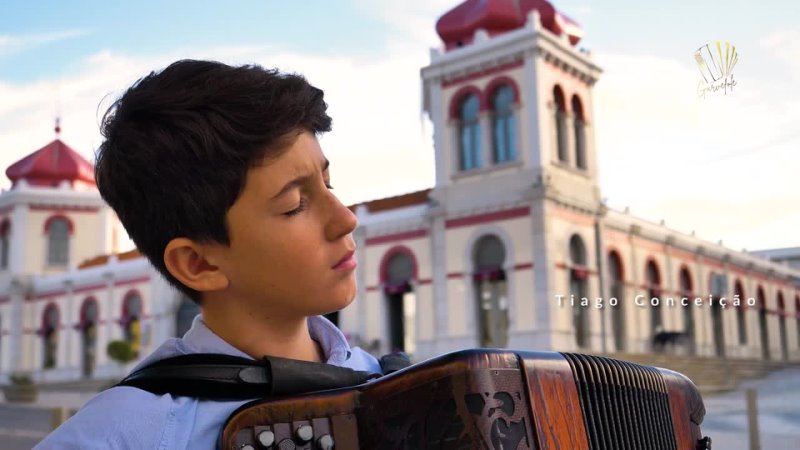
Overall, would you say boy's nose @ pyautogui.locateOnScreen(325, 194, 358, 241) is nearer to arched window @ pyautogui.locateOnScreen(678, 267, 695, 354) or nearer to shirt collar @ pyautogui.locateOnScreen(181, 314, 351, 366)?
shirt collar @ pyautogui.locateOnScreen(181, 314, 351, 366)

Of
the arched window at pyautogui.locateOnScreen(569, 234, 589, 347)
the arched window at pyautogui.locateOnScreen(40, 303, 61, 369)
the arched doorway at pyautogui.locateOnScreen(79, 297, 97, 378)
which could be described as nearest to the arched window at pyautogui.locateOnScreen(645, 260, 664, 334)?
the arched window at pyautogui.locateOnScreen(569, 234, 589, 347)

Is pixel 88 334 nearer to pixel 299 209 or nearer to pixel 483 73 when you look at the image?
pixel 483 73

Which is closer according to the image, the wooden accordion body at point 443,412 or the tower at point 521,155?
the wooden accordion body at point 443,412

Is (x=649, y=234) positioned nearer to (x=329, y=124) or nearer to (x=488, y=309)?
(x=488, y=309)

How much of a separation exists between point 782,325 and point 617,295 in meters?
13.1

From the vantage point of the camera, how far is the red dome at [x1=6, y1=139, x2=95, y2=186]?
3031cm

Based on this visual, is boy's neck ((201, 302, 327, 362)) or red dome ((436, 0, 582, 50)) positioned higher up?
red dome ((436, 0, 582, 50))

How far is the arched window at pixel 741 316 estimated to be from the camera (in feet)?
89.9

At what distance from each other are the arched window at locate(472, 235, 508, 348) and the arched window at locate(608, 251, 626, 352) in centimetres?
344

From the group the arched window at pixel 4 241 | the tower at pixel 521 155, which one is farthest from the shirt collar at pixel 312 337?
the arched window at pixel 4 241

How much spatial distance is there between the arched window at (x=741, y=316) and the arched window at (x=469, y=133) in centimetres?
1216

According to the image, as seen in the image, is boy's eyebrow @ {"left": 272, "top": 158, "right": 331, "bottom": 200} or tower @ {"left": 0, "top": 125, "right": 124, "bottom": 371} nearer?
boy's eyebrow @ {"left": 272, "top": 158, "right": 331, "bottom": 200}

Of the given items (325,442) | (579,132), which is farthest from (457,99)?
(325,442)

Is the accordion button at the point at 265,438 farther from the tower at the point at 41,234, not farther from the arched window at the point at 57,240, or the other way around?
the arched window at the point at 57,240
